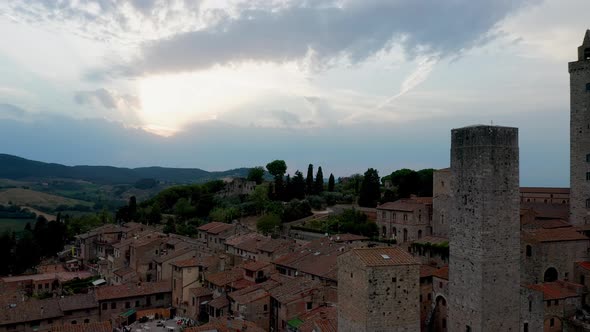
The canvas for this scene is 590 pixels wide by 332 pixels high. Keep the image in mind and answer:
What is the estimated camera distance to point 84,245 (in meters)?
59.7

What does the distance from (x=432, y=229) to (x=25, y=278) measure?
40100mm

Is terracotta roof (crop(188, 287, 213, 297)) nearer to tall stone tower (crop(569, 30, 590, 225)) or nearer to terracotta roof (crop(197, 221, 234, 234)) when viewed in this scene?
terracotta roof (crop(197, 221, 234, 234))

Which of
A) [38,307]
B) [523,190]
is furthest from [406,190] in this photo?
[38,307]

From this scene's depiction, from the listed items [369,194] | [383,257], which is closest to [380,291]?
[383,257]

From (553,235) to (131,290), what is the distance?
105ft

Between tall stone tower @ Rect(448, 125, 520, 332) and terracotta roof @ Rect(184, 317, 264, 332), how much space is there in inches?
459

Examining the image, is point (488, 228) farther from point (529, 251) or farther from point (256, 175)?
point (256, 175)

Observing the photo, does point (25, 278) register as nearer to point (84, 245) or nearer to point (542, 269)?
point (84, 245)

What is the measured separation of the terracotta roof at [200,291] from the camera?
3744 cm

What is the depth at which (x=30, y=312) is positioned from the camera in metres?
36.3

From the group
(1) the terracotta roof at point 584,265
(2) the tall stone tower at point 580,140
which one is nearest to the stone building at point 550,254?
(1) the terracotta roof at point 584,265

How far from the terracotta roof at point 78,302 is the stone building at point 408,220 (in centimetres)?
2730

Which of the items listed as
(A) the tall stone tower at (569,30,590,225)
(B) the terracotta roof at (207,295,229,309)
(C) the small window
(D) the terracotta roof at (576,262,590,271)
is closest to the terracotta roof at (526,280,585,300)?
(D) the terracotta roof at (576,262,590,271)

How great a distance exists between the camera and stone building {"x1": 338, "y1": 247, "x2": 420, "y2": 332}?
844 inches
